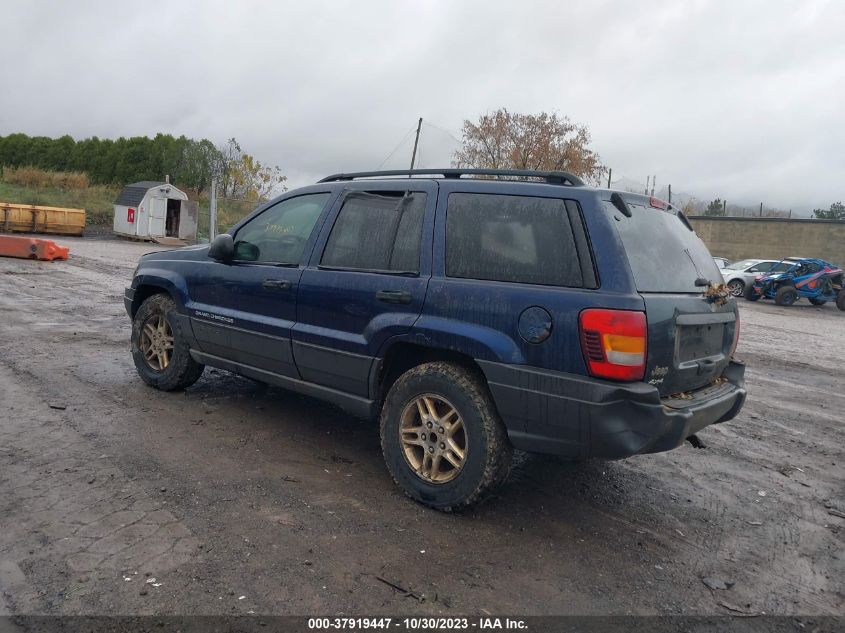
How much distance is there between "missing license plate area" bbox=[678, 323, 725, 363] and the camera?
337 cm

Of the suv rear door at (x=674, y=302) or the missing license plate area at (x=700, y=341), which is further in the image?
the missing license plate area at (x=700, y=341)

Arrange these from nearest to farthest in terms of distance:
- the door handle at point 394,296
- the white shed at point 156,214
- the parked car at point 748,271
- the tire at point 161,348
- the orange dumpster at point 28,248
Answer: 1. the door handle at point 394,296
2. the tire at point 161,348
3. the orange dumpster at point 28,248
4. the parked car at point 748,271
5. the white shed at point 156,214

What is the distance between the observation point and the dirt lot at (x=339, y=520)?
2.76 m

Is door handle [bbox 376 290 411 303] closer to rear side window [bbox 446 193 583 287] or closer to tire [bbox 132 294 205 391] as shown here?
rear side window [bbox 446 193 583 287]

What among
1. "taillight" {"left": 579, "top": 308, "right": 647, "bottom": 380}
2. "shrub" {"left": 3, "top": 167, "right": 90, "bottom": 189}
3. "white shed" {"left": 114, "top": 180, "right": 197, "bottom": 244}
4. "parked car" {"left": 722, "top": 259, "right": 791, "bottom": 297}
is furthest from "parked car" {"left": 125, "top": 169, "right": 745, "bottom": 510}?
"shrub" {"left": 3, "top": 167, "right": 90, "bottom": 189}

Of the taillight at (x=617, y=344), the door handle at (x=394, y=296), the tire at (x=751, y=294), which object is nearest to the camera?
the taillight at (x=617, y=344)

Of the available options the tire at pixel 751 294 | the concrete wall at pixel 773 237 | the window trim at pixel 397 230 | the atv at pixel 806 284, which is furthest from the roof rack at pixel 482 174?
the concrete wall at pixel 773 237

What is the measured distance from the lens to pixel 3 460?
3828 mm

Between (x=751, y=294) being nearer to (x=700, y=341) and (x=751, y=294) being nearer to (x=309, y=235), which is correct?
(x=700, y=341)

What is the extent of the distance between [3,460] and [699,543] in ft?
13.2

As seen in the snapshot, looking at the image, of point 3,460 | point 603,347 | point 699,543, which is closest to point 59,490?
point 3,460

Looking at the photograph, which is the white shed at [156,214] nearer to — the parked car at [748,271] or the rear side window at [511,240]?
the parked car at [748,271]

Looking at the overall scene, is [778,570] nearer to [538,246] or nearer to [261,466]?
[538,246]

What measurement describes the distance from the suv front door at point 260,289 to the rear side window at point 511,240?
3.93 ft
